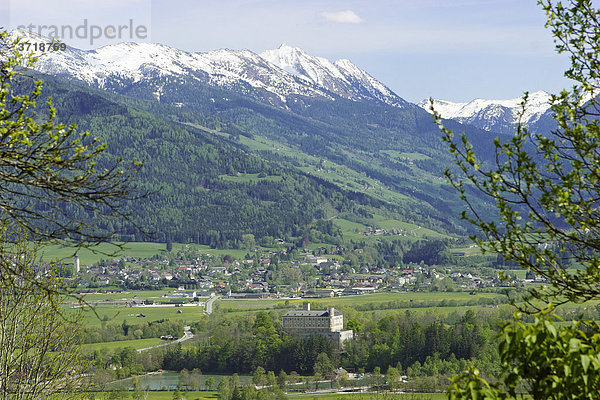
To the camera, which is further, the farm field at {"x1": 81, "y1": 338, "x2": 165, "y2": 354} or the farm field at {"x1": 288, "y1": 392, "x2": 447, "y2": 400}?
the farm field at {"x1": 81, "y1": 338, "x2": 165, "y2": 354}

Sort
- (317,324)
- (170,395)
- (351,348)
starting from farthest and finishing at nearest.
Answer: (317,324)
(351,348)
(170,395)

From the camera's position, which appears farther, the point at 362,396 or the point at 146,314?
the point at 146,314

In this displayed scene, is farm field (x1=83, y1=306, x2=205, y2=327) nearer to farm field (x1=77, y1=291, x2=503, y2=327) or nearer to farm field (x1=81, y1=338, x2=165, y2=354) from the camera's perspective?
farm field (x1=77, y1=291, x2=503, y2=327)

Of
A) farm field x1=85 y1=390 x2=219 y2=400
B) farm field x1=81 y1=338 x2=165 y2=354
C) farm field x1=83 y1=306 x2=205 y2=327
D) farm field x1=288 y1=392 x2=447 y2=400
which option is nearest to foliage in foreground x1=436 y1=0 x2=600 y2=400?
farm field x1=288 y1=392 x2=447 y2=400

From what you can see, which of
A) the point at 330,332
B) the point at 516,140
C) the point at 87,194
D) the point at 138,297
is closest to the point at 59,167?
the point at 87,194

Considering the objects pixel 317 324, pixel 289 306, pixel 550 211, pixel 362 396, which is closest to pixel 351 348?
pixel 317 324

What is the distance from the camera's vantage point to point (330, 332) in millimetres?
126812

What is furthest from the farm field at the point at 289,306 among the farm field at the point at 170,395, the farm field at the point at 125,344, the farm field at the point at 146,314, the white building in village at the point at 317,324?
the farm field at the point at 170,395

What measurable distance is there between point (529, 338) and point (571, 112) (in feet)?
17.7

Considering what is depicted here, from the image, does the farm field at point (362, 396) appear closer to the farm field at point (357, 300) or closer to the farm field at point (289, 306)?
the farm field at point (289, 306)

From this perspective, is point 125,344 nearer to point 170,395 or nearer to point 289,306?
point 170,395

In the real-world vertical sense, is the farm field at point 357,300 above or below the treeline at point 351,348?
above

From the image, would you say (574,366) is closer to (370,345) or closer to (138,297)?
(370,345)

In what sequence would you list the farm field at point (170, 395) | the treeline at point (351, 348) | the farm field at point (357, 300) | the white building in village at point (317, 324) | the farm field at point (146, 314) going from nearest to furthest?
the farm field at point (170, 395)
the treeline at point (351, 348)
the white building in village at point (317, 324)
the farm field at point (146, 314)
the farm field at point (357, 300)
